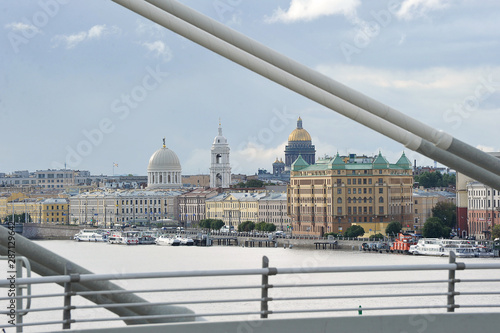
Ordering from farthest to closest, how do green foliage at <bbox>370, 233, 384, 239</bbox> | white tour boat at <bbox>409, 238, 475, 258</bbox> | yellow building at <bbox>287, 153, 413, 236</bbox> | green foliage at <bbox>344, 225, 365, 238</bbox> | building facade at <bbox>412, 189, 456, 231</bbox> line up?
building facade at <bbox>412, 189, 456, 231</bbox> → yellow building at <bbox>287, 153, 413, 236</bbox> → green foliage at <bbox>344, 225, 365, 238</bbox> → green foliage at <bbox>370, 233, 384, 239</bbox> → white tour boat at <bbox>409, 238, 475, 258</bbox>

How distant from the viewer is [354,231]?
38188 mm

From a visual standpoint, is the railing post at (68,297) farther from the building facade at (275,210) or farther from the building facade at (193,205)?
the building facade at (193,205)

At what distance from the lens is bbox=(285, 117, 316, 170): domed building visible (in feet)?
234

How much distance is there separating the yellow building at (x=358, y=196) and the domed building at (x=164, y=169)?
20403 millimetres

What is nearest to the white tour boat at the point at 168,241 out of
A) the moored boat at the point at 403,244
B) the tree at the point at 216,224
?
the tree at the point at 216,224

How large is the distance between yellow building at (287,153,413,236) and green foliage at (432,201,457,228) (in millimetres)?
1451

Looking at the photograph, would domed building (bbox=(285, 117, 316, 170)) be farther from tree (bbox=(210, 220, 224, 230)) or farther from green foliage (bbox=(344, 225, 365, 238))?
green foliage (bbox=(344, 225, 365, 238))

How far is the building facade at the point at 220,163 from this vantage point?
62250 mm

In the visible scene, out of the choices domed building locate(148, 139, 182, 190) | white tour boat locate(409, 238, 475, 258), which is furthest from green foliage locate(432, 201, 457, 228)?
domed building locate(148, 139, 182, 190)

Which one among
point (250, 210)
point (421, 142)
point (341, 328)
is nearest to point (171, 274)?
point (341, 328)

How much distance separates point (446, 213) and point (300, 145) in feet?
109

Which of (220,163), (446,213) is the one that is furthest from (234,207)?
(446,213)

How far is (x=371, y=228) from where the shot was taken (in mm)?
40031

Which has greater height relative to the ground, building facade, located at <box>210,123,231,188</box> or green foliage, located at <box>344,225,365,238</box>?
building facade, located at <box>210,123,231,188</box>
